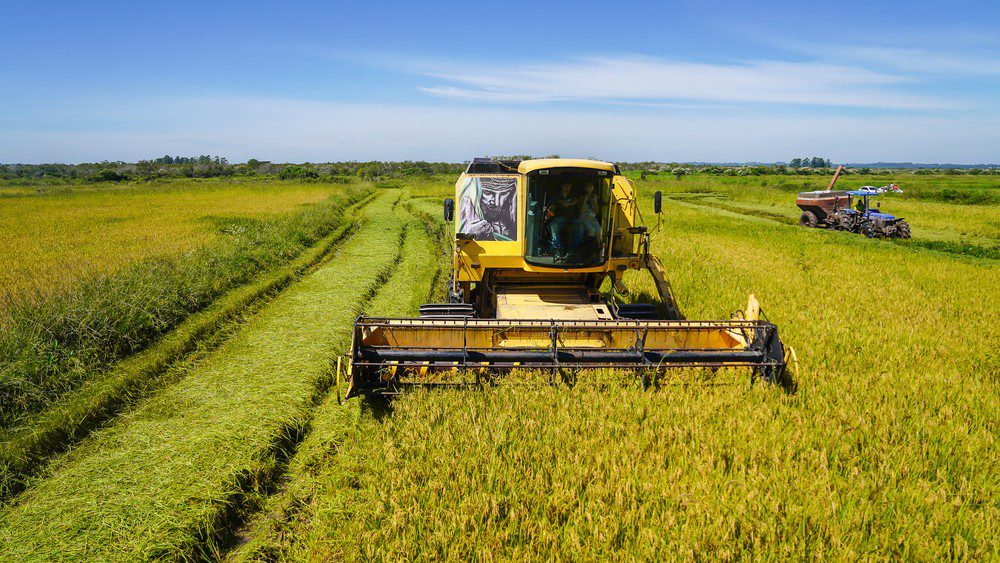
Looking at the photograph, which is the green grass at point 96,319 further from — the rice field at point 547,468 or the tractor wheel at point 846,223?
the tractor wheel at point 846,223

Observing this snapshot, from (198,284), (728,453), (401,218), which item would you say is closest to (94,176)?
(401,218)

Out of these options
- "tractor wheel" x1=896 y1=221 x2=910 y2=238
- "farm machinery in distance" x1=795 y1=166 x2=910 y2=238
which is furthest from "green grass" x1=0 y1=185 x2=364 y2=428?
"tractor wheel" x1=896 y1=221 x2=910 y2=238

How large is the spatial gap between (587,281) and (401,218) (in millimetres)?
16479

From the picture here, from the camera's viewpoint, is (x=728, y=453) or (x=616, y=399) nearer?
(x=728, y=453)

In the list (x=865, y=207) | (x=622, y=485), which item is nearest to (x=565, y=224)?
(x=622, y=485)

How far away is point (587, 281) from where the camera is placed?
306 inches

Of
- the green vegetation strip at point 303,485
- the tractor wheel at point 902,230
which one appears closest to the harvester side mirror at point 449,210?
the green vegetation strip at point 303,485

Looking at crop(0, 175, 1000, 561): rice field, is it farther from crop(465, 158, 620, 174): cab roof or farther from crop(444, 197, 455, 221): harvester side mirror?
crop(465, 158, 620, 174): cab roof

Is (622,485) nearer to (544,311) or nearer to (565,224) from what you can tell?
(544,311)

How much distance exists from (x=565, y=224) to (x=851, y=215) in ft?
68.5

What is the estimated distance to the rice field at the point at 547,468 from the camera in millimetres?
3238

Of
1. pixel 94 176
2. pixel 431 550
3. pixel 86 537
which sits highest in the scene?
pixel 94 176

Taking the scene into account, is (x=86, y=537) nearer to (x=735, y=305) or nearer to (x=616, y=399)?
(x=616, y=399)

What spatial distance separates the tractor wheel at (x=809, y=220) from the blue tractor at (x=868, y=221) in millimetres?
986
